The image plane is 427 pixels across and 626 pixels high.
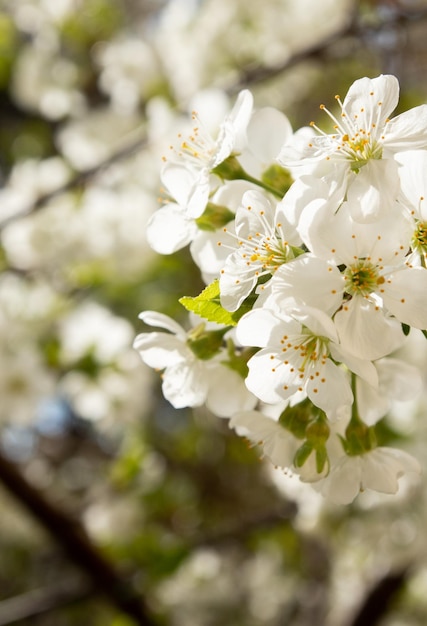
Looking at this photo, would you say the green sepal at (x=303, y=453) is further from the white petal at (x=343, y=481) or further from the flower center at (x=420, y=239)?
the flower center at (x=420, y=239)

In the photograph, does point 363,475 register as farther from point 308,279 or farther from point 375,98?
point 375,98

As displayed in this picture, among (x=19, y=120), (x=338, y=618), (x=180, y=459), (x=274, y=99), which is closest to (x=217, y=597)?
(x=180, y=459)

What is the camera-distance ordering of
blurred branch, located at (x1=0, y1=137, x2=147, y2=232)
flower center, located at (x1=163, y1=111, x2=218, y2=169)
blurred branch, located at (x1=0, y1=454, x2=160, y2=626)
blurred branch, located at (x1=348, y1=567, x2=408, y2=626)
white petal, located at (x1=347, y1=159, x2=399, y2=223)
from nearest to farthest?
white petal, located at (x1=347, y1=159, x2=399, y2=223) < flower center, located at (x1=163, y1=111, x2=218, y2=169) < blurred branch, located at (x1=0, y1=137, x2=147, y2=232) < blurred branch, located at (x1=0, y1=454, x2=160, y2=626) < blurred branch, located at (x1=348, y1=567, x2=408, y2=626)

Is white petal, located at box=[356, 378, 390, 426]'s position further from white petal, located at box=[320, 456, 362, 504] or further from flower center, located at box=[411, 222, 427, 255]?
flower center, located at box=[411, 222, 427, 255]

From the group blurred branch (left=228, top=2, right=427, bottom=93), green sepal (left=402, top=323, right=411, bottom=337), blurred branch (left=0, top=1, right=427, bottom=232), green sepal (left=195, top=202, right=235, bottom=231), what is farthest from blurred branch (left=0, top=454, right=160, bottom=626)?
green sepal (left=402, top=323, right=411, bottom=337)

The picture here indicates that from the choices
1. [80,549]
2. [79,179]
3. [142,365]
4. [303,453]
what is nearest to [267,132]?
[303,453]

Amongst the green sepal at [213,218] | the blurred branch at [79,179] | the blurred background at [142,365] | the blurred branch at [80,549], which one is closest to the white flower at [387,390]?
the green sepal at [213,218]

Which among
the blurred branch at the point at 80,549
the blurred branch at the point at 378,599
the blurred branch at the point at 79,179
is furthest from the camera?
the blurred branch at the point at 378,599
